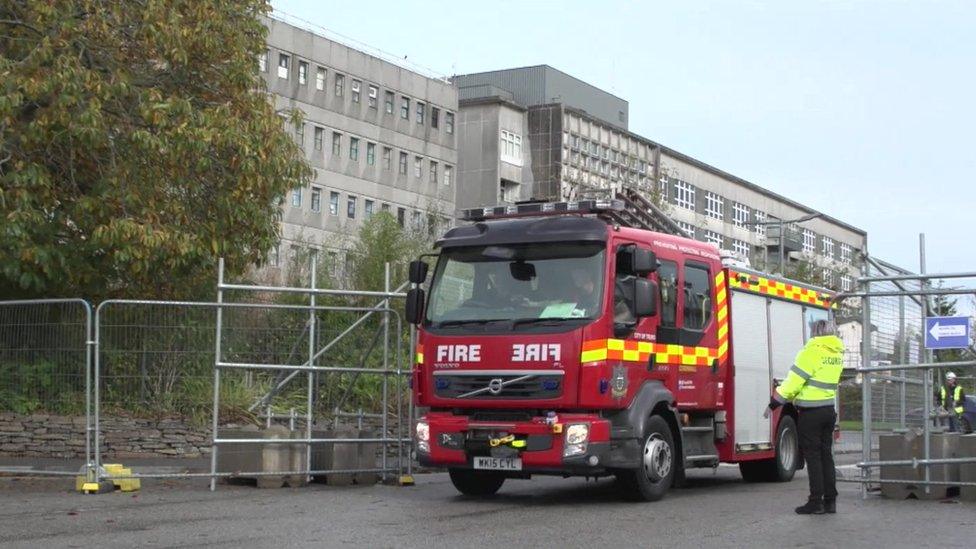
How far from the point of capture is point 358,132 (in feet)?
245

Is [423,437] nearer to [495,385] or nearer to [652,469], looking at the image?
[495,385]

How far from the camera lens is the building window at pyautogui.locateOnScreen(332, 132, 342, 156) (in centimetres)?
7319

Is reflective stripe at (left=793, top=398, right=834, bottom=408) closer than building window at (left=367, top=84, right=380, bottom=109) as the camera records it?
Yes

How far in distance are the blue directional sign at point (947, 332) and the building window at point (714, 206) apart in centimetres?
8660

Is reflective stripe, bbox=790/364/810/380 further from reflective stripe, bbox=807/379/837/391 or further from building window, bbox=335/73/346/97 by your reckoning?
building window, bbox=335/73/346/97

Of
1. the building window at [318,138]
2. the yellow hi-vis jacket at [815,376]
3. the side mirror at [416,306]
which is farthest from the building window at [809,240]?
the yellow hi-vis jacket at [815,376]

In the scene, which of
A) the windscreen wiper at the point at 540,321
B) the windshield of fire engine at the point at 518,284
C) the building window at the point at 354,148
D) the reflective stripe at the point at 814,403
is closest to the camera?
the reflective stripe at the point at 814,403

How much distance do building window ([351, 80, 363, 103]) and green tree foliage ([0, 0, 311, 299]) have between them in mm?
50422

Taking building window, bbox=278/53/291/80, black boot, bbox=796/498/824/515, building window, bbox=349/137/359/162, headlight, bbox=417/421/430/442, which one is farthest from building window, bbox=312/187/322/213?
black boot, bbox=796/498/824/515

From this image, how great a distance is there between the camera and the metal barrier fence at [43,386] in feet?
54.1

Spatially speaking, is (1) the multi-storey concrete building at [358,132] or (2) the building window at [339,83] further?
(2) the building window at [339,83]

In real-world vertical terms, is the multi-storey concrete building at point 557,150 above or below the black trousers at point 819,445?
above

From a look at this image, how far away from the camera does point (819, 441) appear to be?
547 inches

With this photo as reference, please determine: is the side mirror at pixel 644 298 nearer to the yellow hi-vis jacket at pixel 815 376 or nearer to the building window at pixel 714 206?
the yellow hi-vis jacket at pixel 815 376
